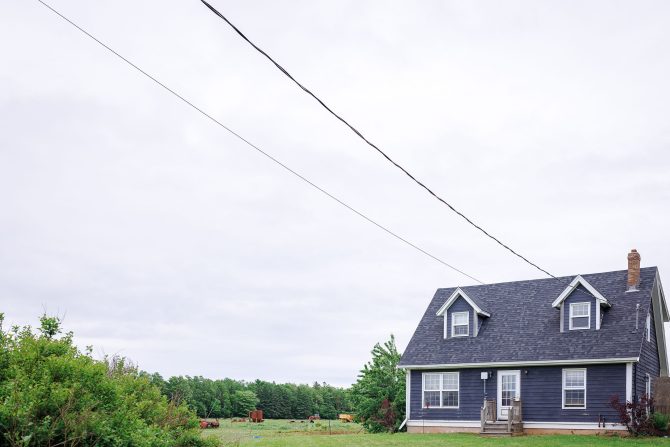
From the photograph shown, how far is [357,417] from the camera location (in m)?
35.3

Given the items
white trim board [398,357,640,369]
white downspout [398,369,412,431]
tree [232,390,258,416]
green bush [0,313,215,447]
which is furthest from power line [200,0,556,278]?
tree [232,390,258,416]

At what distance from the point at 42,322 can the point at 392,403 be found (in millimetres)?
25390

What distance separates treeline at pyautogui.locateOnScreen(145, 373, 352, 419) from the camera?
5206cm

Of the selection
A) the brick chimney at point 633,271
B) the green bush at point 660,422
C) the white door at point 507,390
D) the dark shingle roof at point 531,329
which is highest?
the brick chimney at point 633,271

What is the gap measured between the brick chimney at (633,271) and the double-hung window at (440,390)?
8.25 meters

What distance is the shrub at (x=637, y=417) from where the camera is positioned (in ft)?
83.5

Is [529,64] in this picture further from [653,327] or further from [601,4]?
[653,327]

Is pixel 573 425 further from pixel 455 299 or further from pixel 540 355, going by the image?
pixel 455 299

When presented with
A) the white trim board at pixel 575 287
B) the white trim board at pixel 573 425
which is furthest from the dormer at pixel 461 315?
the white trim board at pixel 573 425

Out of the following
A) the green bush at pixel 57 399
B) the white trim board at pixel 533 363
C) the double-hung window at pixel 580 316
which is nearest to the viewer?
the green bush at pixel 57 399

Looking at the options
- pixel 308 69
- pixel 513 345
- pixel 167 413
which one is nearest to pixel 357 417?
pixel 513 345

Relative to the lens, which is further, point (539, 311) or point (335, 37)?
point (539, 311)

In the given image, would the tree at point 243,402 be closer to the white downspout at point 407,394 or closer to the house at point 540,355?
the white downspout at point 407,394

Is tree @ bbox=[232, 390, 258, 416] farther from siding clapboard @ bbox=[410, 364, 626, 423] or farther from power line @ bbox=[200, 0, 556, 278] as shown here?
power line @ bbox=[200, 0, 556, 278]
